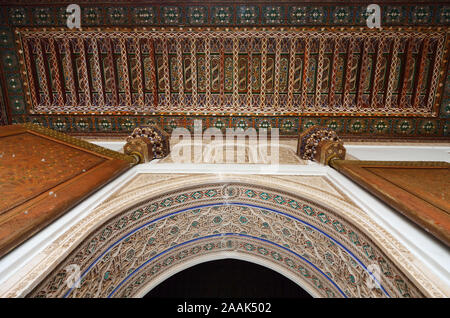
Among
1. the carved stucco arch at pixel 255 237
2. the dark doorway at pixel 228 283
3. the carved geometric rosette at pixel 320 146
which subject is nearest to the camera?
the carved stucco arch at pixel 255 237

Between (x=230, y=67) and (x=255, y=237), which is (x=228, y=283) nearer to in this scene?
(x=255, y=237)

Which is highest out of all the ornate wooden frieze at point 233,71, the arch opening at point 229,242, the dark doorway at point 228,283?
the ornate wooden frieze at point 233,71

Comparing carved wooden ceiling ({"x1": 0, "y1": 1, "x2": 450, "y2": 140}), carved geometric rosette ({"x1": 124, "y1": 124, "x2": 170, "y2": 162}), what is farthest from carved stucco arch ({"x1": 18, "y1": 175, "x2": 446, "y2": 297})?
carved wooden ceiling ({"x1": 0, "y1": 1, "x2": 450, "y2": 140})

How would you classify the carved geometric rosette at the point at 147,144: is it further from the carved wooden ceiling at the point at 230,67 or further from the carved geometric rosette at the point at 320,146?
the carved geometric rosette at the point at 320,146

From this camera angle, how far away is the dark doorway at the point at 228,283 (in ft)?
10.8

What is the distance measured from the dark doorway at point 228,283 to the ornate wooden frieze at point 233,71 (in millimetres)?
2413

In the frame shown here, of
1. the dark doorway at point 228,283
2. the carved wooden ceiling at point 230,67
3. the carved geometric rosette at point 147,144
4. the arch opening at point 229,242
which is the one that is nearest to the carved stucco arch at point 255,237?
the arch opening at point 229,242

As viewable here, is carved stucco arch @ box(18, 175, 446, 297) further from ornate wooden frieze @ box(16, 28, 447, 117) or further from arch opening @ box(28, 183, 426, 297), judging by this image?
ornate wooden frieze @ box(16, 28, 447, 117)

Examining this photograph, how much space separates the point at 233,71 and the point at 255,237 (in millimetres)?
2344

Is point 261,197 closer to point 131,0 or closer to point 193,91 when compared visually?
point 193,91

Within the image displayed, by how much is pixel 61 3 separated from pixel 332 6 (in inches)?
143

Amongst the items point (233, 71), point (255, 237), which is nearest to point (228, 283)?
point (255, 237)

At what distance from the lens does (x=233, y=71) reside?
3357 mm

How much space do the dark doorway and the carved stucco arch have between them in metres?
1.09
